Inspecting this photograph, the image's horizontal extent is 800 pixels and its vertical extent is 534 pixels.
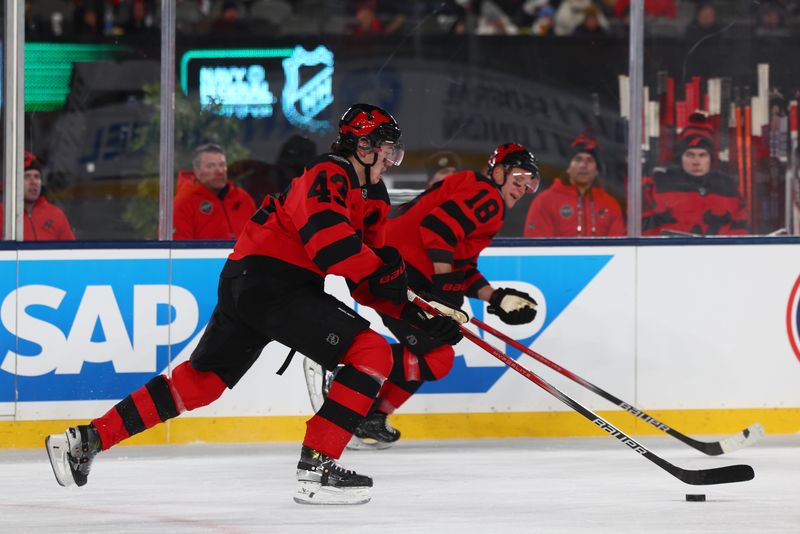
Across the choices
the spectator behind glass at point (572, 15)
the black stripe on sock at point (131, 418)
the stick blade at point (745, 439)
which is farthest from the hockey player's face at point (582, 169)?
the black stripe on sock at point (131, 418)

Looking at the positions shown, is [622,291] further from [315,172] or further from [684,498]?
[315,172]

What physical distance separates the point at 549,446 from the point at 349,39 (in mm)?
2439

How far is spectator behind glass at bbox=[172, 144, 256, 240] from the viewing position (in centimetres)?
534

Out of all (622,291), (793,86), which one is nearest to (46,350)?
(622,291)

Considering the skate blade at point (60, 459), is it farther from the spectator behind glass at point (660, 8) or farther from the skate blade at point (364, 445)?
the spectator behind glass at point (660, 8)

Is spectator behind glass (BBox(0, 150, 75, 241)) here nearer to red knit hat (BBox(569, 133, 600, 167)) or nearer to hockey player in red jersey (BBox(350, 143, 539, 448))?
hockey player in red jersey (BBox(350, 143, 539, 448))

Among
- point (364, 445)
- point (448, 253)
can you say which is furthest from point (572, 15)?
point (364, 445)

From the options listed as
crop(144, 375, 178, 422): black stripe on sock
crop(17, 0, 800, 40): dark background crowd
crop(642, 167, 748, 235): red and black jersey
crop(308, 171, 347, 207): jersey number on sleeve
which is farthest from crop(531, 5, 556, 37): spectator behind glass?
crop(144, 375, 178, 422): black stripe on sock

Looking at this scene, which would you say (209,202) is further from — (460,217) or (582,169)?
(582,169)

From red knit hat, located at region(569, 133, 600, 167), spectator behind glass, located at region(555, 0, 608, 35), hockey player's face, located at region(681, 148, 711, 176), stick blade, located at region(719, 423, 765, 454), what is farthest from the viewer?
spectator behind glass, located at region(555, 0, 608, 35)

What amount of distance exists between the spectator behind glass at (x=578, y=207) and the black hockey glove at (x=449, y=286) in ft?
2.53

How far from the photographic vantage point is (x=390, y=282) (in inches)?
152

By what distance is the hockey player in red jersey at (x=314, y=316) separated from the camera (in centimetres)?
379

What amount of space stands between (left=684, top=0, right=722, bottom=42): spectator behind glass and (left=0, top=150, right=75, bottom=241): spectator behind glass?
2.49 m
